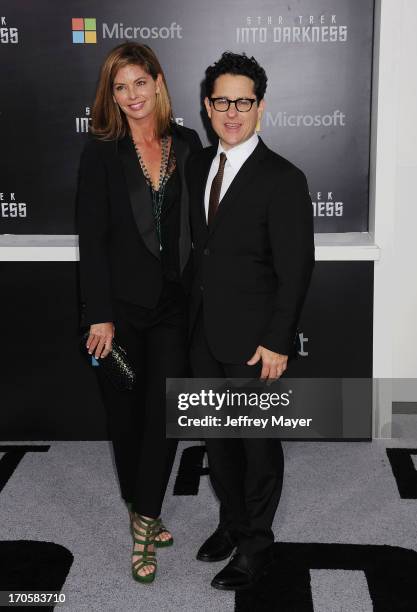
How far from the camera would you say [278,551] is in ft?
9.59


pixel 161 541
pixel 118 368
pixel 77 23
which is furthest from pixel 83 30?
pixel 161 541

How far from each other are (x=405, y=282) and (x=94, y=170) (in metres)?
1.92

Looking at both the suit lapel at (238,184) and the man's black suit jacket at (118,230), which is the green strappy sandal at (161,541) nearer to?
the man's black suit jacket at (118,230)

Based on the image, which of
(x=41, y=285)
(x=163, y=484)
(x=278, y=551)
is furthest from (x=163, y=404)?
(x=41, y=285)

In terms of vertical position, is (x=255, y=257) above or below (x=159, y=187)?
below

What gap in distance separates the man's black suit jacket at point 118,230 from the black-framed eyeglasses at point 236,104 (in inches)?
12.4

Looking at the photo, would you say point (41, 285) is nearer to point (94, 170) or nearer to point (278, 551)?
point (94, 170)

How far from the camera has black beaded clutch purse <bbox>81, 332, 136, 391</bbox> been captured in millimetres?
2732

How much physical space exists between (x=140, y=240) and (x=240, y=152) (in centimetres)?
43

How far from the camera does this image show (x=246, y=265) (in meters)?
2.50

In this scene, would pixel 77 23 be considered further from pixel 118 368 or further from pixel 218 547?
pixel 218 547

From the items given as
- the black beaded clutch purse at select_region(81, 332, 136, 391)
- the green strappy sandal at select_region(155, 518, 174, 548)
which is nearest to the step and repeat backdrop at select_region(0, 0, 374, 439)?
the green strappy sandal at select_region(155, 518, 174, 548)

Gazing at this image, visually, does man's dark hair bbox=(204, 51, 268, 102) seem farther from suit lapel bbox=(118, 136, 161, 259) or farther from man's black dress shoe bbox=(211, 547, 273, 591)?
man's black dress shoe bbox=(211, 547, 273, 591)

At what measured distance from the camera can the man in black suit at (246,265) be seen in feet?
7.99
